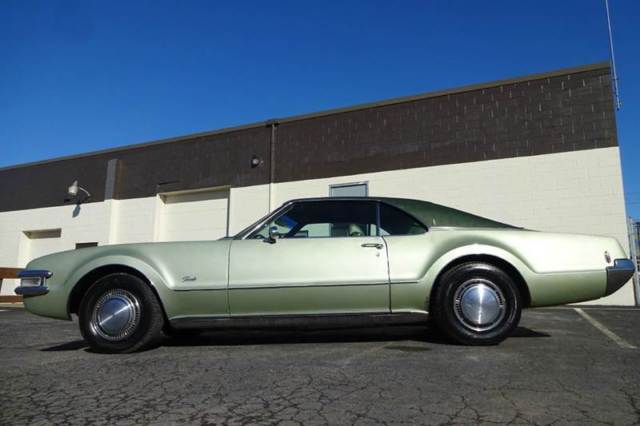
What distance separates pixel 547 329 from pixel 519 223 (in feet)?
21.2

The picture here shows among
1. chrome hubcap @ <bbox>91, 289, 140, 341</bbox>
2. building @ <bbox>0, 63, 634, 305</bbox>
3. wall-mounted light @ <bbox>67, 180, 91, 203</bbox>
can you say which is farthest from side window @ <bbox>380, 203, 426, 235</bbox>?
wall-mounted light @ <bbox>67, 180, 91, 203</bbox>

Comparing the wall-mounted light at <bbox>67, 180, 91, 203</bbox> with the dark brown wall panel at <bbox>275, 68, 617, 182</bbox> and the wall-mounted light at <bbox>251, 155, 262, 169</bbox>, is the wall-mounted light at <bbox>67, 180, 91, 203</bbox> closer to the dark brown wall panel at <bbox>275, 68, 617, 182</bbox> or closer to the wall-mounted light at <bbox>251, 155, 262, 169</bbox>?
the wall-mounted light at <bbox>251, 155, 262, 169</bbox>

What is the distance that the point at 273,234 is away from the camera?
4012 millimetres

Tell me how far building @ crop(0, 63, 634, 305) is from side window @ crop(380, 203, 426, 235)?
25.4 feet

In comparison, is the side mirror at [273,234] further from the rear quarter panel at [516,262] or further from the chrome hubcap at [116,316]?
the chrome hubcap at [116,316]

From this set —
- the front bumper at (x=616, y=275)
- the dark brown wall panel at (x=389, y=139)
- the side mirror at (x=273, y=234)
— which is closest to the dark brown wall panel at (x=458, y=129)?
the dark brown wall panel at (x=389, y=139)

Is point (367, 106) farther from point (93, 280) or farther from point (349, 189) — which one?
point (93, 280)

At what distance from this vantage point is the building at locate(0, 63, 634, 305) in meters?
10.6

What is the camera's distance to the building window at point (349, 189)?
1301 cm

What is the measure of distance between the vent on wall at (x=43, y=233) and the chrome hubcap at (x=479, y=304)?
1819 centimetres

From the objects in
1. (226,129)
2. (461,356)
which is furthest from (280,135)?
(461,356)

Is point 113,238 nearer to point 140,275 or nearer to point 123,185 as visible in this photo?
point 123,185

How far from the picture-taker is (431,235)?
13.4 ft

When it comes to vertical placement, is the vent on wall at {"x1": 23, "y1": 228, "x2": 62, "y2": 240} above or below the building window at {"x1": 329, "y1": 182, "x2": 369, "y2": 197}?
below
